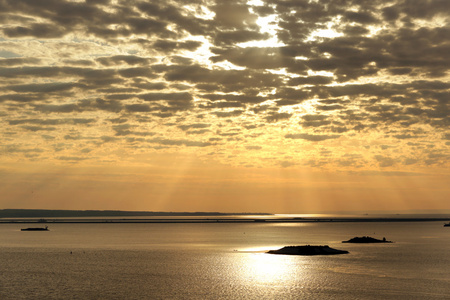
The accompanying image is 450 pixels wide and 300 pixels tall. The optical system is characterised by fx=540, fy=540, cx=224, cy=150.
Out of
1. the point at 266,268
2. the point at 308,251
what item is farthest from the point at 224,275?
the point at 308,251

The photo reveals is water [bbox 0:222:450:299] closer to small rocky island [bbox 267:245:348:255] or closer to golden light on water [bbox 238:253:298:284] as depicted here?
golden light on water [bbox 238:253:298:284]

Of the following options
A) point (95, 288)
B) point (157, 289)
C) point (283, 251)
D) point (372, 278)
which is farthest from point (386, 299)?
point (283, 251)

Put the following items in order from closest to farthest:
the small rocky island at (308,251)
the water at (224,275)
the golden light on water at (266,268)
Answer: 1. the water at (224,275)
2. the golden light on water at (266,268)
3. the small rocky island at (308,251)

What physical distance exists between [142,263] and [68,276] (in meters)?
25.9

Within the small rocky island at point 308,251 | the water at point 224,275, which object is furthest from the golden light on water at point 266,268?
the small rocky island at point 308,251

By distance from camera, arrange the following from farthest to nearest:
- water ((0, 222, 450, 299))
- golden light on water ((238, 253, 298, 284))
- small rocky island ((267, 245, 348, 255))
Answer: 1. small rocky island ((267, 245, 348, 255))
2. golden light on water ((238, 253, 298, 284))
3. water ((0, 222, 450, 299))

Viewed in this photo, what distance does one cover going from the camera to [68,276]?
98875 mm

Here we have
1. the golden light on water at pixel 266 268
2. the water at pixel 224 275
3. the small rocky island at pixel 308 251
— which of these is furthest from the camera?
the small rocky island at pixel 308 251

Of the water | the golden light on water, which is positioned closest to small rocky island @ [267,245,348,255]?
the water

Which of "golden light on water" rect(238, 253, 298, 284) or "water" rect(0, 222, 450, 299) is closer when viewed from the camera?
"water" rect(0, 222, 450, 299)

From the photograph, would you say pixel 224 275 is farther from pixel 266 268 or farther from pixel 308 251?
pixel 308 251

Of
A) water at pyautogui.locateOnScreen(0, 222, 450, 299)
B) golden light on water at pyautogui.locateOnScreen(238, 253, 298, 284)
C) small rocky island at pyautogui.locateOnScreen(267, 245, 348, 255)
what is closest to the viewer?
water at pyautogui.locateOnScreen(0, 222, 450, 299)

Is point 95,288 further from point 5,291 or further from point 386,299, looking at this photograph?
point 386,299

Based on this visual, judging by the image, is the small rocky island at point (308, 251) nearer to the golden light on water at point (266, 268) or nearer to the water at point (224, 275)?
the water at point (224, 275)
